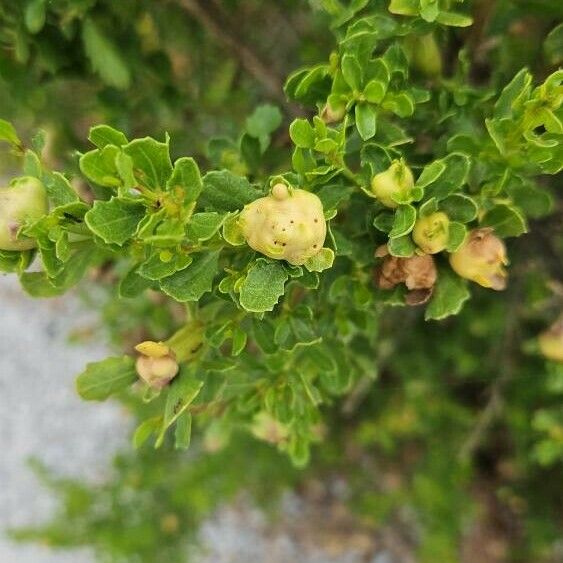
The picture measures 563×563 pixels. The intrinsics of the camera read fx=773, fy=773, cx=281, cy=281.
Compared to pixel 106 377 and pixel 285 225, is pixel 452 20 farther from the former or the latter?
pixel 106 377

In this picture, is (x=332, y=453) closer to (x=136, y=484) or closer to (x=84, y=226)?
(x=136, y=484)

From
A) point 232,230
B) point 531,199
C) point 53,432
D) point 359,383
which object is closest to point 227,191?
point 232,230

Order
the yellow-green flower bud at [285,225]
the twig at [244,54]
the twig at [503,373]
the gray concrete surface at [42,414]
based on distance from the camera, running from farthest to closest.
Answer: the gray concrete surface at [42,414]
the twig at [503,373]
the twig at [244,54]
the yellow-green flower bud at [285,225]

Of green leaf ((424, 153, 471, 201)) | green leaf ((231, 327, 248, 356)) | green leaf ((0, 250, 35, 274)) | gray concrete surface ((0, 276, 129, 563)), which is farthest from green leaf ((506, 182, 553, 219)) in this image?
gray concrete surface ((0, 276, 129, 563))

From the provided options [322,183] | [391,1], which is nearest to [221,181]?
[322,183]

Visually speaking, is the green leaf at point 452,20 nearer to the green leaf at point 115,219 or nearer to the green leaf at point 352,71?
the green leaf at point 352,71

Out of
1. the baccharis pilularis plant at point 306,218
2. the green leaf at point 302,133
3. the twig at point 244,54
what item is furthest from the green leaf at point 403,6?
the twig at point 244,54

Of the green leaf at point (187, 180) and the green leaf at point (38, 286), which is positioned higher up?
the green leaf at point (187, 180)
